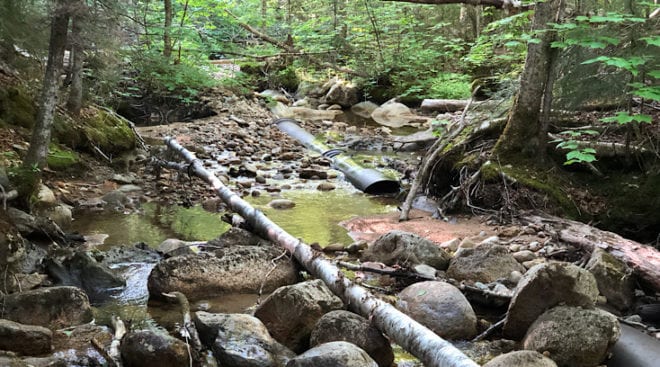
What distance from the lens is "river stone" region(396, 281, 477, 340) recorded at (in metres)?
4.56

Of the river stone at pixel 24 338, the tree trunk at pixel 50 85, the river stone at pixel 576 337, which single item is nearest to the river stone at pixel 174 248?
the tree trunk at pixel 50 85

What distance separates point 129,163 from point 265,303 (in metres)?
7.26

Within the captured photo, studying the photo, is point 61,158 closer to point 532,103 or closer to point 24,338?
point 24,338

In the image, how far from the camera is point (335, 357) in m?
3.50

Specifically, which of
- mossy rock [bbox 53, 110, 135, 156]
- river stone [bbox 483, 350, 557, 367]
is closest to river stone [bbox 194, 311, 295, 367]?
river stone [bbox 483, 350, 557, 367]

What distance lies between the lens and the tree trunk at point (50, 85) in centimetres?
615

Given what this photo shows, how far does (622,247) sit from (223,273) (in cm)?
401

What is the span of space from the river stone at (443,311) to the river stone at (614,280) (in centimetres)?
136

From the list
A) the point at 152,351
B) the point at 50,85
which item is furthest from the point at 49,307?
the point at 50,85

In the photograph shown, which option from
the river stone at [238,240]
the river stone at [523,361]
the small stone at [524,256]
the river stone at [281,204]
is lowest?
the river stone at [281,204]

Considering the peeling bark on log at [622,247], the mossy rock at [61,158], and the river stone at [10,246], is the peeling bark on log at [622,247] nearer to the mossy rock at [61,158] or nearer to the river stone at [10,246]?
the river stone at [10,246]

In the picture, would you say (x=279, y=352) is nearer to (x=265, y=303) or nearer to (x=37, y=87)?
(x=265, y=303)

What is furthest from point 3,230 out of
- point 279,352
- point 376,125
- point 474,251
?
point 376,125

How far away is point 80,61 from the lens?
955 centimetres
